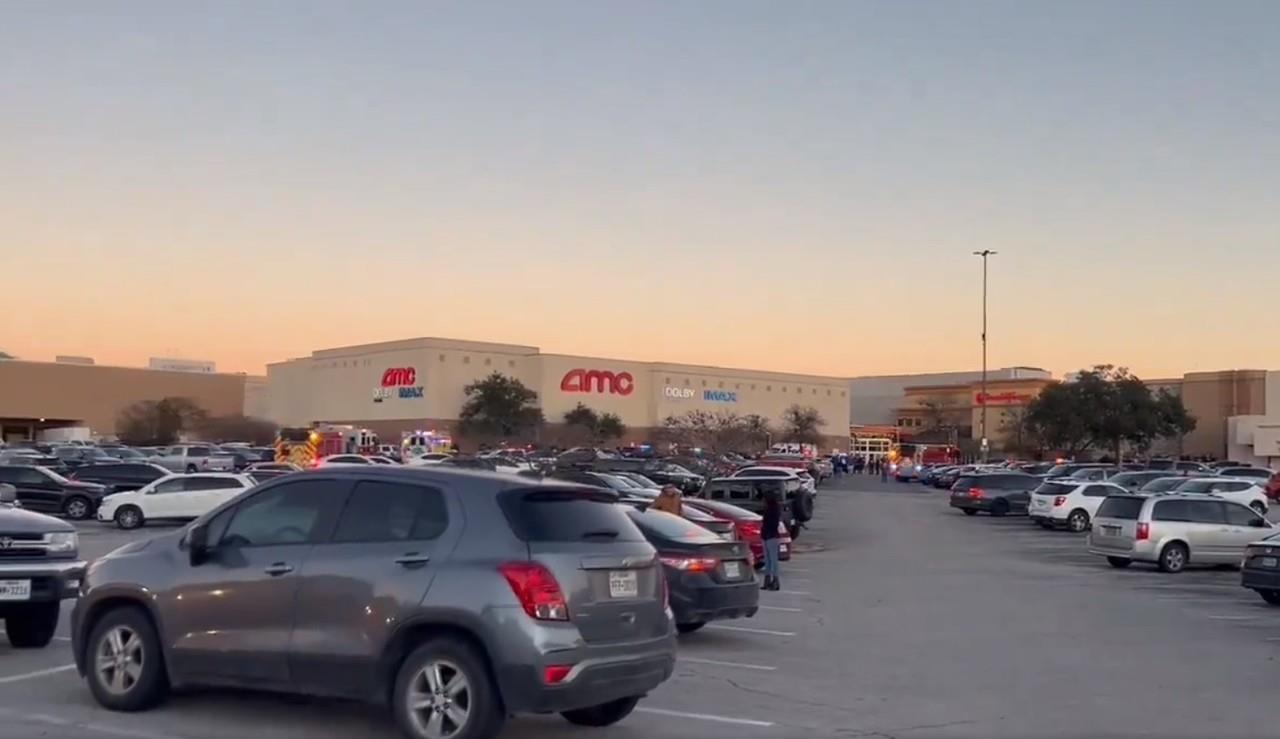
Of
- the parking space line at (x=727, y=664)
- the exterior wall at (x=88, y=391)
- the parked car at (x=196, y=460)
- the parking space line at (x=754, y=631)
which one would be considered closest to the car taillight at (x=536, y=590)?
the parking space line at (x=727, y=664)

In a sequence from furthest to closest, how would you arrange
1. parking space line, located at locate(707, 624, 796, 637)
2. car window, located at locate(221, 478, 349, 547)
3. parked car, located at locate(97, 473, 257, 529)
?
parked car, located at locate(97, 473, 257, 529) → parking space line, located at locate(707, 624, 796, 637) → car window, located at locate(221, 478, 349, 547)

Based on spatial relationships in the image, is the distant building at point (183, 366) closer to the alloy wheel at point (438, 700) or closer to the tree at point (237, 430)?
the tree at point (237, 430)

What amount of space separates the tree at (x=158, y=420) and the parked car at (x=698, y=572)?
107214mm

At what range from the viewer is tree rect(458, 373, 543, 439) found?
107875mm

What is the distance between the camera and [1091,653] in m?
14.8

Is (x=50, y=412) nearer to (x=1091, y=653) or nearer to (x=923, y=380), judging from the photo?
(x=923, y=380)

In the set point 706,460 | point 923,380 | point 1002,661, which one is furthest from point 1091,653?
point 923,380

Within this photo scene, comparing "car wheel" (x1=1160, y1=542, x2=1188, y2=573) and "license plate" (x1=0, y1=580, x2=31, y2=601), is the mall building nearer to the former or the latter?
"car wheel" (x1=1160, y1=542, x2=1188, y2=573)

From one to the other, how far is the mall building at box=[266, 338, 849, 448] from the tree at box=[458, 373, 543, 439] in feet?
5.79

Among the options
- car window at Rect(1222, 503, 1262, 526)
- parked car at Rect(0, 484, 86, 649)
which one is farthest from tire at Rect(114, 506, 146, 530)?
car window at Rect(1222, 503, 1262, 526)

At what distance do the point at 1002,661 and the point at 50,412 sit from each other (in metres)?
123

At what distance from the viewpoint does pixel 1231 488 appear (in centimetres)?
4319

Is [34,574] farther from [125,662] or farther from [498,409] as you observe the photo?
[498,409]

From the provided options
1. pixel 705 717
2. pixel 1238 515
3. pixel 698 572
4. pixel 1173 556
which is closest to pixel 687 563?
pixel 698 572
